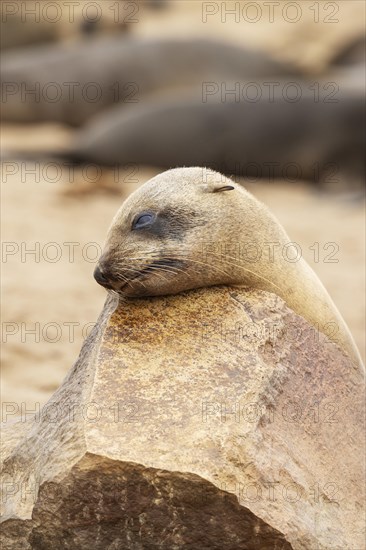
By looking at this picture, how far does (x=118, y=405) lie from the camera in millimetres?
3275

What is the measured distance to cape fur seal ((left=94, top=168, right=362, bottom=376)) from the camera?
3586 mm

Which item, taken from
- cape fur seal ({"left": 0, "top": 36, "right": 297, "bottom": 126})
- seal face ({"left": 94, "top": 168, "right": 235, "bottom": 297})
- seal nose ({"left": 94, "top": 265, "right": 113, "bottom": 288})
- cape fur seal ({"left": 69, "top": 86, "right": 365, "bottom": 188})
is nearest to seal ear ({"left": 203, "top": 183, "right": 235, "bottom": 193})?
seal face ({"left": 94, "top": 168, "right": 235, "bottom": 297})

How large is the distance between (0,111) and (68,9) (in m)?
5.00

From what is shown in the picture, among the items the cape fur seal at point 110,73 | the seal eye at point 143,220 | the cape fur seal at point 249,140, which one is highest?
the seal eye at point 143,220

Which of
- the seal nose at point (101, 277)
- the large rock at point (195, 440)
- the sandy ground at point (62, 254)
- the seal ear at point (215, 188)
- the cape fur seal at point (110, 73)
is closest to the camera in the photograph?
the large rock at point (195, 440)

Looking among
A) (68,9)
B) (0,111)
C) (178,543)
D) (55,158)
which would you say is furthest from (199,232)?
(68,9)

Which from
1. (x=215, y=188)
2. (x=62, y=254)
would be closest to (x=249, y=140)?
(x=62, y=254)

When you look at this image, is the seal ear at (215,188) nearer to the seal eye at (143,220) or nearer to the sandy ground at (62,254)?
the seal eye at (143,220)

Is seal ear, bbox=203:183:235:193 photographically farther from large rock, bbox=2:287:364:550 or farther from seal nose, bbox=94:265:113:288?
seal nose, bbox=94:265:113:288

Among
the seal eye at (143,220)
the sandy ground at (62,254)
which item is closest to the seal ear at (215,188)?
the seal eye at (143,220)

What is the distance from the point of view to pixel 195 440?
319cm

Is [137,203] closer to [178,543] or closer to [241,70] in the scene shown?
[178,543]

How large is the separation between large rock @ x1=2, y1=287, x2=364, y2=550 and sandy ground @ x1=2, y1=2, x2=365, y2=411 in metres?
1.48

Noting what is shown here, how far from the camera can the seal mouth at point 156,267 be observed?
3568mm
